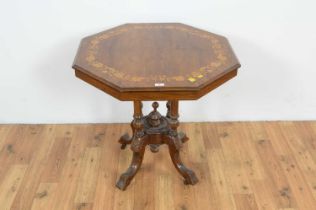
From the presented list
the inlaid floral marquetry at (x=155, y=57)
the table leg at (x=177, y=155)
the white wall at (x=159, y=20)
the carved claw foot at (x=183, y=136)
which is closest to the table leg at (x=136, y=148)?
the table leg at (x=177, y=155)

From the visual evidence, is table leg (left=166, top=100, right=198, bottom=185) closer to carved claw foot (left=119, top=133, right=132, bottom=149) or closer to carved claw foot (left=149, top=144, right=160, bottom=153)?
carved claw foot (left=149, top=144, right=160, bottom=153)

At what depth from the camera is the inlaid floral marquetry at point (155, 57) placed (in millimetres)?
2238

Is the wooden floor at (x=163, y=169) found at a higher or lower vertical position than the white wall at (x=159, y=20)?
lower

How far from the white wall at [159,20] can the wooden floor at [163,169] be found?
0.41 ft

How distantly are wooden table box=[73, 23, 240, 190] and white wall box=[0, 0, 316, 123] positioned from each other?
272mm

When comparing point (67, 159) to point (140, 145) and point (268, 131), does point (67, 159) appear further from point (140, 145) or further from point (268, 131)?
point (268, 131)

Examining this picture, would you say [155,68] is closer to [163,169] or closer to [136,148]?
[136,148]

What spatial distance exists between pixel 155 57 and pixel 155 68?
130 millimetres

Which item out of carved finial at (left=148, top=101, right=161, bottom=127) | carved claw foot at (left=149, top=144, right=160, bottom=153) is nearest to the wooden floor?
carved claw foot at (left=149, top=144, right=160, bottom=153)

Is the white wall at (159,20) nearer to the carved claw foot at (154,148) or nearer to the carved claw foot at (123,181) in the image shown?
the carved claw foot at (154,148)

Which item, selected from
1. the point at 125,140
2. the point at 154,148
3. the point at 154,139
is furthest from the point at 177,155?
the point at 125,140

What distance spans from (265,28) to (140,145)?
4.02 ft

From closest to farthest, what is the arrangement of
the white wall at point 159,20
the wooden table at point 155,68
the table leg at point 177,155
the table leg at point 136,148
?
the wooden table at point 155,68
the table leg at point 136,148
the table leg at point 177,155
the white wall at point 159,20

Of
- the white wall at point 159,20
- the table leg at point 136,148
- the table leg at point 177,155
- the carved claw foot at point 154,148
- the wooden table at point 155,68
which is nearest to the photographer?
the wooden table at point 155,68
